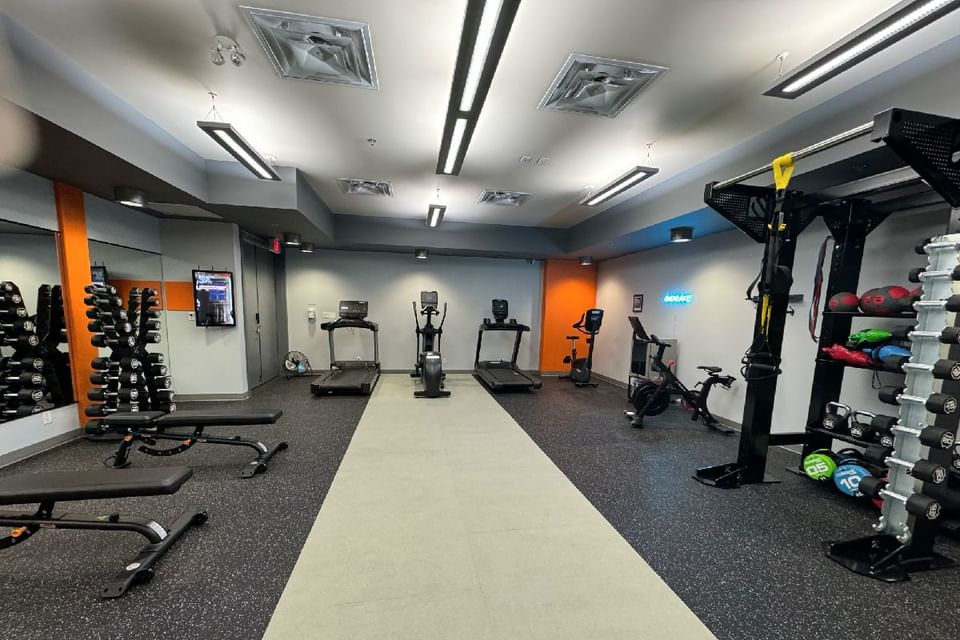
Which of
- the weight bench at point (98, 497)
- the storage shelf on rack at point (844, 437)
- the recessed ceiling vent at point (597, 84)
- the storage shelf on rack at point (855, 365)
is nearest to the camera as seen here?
the weight bench at point (98, 497)

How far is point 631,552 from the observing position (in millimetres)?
2178

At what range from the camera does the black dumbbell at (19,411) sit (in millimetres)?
3146

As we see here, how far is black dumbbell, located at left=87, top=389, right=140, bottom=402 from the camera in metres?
3.44

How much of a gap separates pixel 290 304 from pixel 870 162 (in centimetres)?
828

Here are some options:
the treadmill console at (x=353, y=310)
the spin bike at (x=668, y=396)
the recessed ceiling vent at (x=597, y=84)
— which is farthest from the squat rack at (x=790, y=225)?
the treadmill console at (x=353, y=310)

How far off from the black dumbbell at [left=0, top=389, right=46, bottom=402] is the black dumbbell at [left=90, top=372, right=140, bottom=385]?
0.42m

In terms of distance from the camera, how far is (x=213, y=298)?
16.8ft

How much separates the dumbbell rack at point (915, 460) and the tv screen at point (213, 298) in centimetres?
704

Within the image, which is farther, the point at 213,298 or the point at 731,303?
the point at 213,298

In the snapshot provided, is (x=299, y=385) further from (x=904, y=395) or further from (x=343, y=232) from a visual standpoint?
(x=904, y=395)

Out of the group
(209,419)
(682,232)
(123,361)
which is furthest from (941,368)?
(123,361)

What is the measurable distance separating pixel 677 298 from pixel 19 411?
8113mm

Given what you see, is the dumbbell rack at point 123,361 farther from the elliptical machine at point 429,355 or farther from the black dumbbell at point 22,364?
the elliptical machine at point 429,355

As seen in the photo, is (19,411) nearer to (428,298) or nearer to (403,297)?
(428,298)
